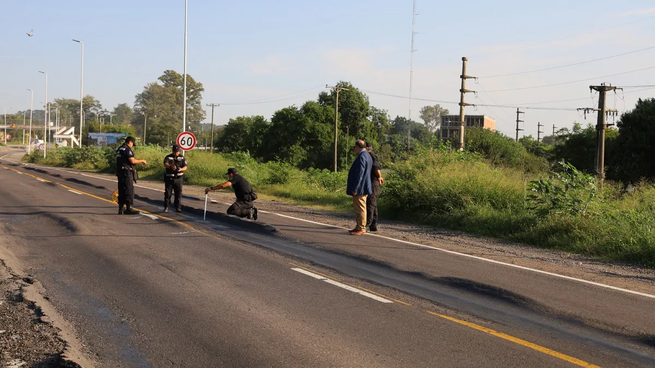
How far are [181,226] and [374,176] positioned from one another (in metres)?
4.25

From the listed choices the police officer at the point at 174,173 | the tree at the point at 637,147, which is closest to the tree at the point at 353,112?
the tree at the point at 637,147

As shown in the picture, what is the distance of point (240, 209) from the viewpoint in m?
14.9

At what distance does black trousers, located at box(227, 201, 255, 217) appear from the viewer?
48.7ft

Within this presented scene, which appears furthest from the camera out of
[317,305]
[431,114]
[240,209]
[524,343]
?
[431,114]

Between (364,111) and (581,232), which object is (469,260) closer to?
(581,232)

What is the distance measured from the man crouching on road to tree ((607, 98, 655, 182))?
116 ft

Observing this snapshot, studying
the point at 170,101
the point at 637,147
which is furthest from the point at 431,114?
the point at 637,147

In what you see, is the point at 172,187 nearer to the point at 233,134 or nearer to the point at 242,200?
the point at 242,200

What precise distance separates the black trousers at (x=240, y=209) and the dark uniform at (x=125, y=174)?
2.60 metres

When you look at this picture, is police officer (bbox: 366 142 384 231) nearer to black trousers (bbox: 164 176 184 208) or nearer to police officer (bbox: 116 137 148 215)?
black trousers (bbox: 164 176 184 208)

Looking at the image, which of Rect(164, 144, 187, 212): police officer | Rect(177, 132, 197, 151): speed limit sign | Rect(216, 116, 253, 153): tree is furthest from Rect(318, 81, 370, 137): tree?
Rect(164, 144, 187, 212): police officer

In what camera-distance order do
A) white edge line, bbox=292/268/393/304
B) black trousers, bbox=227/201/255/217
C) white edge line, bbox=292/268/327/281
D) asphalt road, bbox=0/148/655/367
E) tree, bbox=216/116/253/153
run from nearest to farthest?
1. asphalt road, bbox=0/148/655/367
2. white edge line, bbox=292/268/393/304
3. white edge line, bbox=292/268/327/281
4. black trousers, bbox=227/201/255/217
5. tree, bbox=216/116/253/153

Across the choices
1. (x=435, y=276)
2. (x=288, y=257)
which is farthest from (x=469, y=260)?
(x=288, y=257)

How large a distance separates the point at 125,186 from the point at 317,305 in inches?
383
